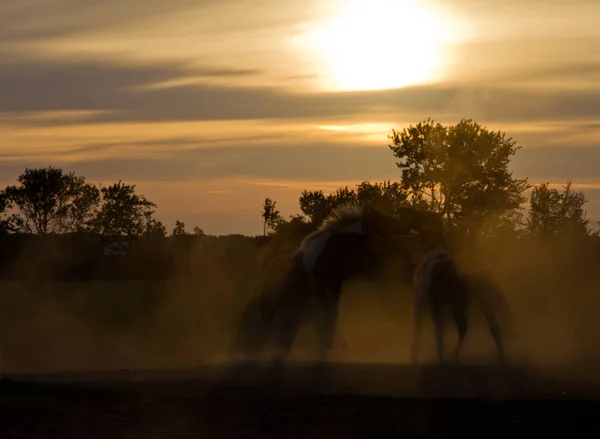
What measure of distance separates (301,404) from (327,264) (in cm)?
453

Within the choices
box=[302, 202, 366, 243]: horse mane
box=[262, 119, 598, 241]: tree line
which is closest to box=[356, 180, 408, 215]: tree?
box=[262, 119, 598, 241]: tree line

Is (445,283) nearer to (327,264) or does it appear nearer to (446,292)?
(446,292)

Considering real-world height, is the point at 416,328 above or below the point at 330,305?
below

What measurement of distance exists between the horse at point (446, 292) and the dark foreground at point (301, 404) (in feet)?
3.64

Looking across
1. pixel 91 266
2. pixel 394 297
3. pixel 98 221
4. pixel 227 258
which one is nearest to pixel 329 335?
pixel 394 297

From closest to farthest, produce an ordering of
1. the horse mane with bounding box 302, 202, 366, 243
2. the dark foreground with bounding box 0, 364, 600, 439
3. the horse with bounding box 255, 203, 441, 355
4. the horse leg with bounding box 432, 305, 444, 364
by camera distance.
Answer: the dark foreground with bounding box 0, 364, 600, 439 → the horse leg with bounding box 432, 305, 444, 364 → the horse with bounding box 255, 203, 441, 355 → the horse mane with bounding box 302, 202, 366, 243

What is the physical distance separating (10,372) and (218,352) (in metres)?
3.87

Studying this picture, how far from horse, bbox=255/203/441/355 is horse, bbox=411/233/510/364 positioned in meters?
0.77

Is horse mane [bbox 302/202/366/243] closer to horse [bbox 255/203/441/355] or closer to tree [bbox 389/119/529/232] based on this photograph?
horse [bbox 255/203/441/355]

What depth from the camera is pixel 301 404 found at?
11328 mm

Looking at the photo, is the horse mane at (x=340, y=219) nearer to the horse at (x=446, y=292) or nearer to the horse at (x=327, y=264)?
the horse at (x=327, y=264)

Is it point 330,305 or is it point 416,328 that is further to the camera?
point 330,305

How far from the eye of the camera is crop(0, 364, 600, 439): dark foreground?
10.4 metres

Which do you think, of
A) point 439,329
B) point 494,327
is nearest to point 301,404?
point 439,329
